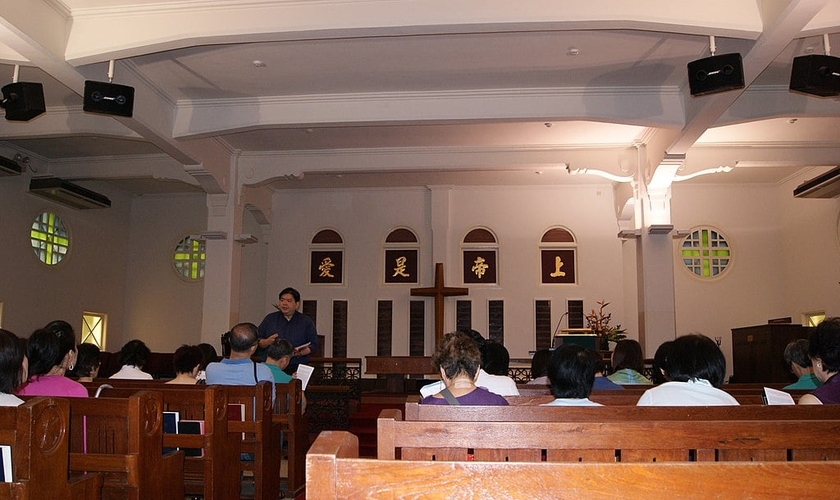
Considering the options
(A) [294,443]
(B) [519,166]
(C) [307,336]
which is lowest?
(A) [294,443]

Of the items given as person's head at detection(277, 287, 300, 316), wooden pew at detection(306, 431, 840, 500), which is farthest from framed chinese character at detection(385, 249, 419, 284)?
wooden pew at detection(306, 431, 840, 500)

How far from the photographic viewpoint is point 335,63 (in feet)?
22.4

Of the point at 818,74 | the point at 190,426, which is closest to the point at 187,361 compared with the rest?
the point at 190,426

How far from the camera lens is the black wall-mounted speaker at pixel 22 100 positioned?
5.98m

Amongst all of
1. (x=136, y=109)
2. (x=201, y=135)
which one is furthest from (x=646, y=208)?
(x=136, y=109)

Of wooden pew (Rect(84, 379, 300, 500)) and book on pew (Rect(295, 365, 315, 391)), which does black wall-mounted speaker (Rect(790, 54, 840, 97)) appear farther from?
wooden pew (Rect(84, 379, 300, 500))

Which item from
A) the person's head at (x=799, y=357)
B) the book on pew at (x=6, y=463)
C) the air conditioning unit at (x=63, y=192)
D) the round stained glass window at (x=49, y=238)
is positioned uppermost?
the air conditioning unit at (x=63, y=192)

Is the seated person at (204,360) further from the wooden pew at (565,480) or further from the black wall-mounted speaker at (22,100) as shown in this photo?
the wooden pew at (565,480)

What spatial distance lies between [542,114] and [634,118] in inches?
37.9

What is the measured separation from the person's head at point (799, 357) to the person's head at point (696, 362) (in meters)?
1.49

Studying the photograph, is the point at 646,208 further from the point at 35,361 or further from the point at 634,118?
the point at 35,361

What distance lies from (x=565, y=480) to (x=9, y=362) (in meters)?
2.01

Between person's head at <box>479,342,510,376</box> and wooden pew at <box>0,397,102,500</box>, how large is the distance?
8.46 ft


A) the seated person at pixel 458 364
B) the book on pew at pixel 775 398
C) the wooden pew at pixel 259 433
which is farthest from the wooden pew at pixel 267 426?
the book on pew at pixel 775 398
